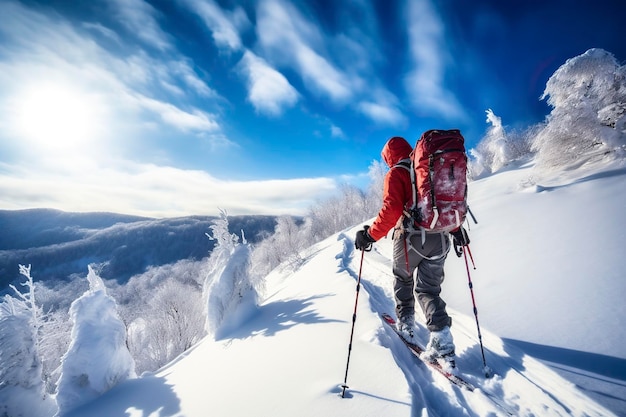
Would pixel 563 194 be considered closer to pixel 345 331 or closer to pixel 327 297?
pixel 327 297

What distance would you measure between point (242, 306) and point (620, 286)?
7436 millimetres

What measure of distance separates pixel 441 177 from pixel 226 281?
6397mm

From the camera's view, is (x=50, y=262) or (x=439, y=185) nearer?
(x=439, y=185)

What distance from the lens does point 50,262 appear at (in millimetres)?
Answer: 83438

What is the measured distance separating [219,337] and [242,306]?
92 cm

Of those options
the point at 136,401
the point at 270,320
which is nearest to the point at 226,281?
the point at 270,320

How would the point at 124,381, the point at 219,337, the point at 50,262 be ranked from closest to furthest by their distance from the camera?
1. the point at 124,381
2. the point at 219,337
3. the point at 50,262

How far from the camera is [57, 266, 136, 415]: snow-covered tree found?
4.14m

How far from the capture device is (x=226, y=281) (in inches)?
273

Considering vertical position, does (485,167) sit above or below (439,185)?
above

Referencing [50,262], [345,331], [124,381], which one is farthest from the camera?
[50,262]

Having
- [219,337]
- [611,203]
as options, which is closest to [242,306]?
[219,337]

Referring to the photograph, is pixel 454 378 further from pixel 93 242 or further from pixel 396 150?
pixel 93 242

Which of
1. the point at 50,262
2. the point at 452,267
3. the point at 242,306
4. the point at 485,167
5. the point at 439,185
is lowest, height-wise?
the point at 50,262
